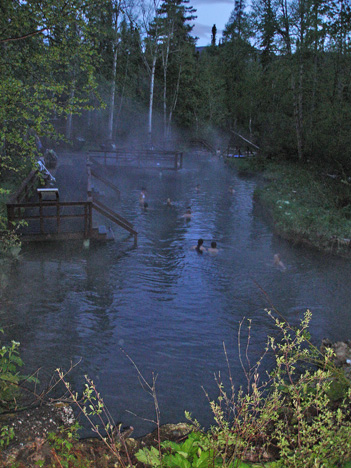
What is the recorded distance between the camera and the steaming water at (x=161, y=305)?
7.26 meters

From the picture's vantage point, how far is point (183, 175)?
3378cm

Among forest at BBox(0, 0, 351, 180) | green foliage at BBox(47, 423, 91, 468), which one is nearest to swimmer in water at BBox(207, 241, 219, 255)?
forest at BBox(0, 0, 351, 180)

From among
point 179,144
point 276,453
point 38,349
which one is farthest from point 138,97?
point 276,453

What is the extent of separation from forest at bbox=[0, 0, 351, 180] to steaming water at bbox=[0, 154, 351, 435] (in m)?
3.59

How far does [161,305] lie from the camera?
33.9 ft

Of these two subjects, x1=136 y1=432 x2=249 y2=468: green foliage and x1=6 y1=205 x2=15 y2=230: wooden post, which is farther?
x1=6 y1=205 x2=15 y2=230: wooden post

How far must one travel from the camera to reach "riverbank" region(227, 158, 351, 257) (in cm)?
1486

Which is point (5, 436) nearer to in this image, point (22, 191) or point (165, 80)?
point (22, 191)

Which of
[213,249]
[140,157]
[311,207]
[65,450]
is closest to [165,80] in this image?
[140,157]

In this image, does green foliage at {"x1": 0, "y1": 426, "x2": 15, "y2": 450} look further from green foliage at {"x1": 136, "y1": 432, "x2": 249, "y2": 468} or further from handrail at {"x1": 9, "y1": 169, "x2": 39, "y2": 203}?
handrail at {"x1": 9, "y1": 169, "x2": 39, "y2": 203}

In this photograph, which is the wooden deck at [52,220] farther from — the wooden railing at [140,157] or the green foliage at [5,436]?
the wooden railing at [140,157]

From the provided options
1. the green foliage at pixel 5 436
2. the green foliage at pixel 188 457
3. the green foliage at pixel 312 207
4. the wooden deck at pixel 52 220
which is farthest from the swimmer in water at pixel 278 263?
the green foliage at pixel 5 436

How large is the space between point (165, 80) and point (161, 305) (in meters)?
41.0

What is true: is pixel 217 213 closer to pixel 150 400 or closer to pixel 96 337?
pixel 96 337
